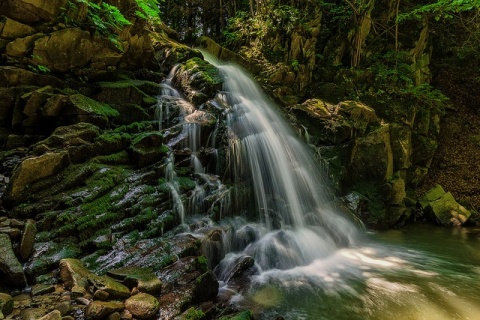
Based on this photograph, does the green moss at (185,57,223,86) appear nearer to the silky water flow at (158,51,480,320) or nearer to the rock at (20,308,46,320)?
the silky water flow at (158,51,480,320)

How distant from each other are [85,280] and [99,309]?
739 mm

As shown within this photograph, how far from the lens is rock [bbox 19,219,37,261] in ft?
13.9

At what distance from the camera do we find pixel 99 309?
3.36m

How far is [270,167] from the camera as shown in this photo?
8812mm

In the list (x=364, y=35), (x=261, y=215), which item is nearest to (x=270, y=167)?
(x=261, y=215)

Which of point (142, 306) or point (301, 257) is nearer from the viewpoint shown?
point (142, 306)

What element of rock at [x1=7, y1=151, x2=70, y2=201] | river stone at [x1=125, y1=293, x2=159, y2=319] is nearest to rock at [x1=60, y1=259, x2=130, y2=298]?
river stone at [x1=125, y1=293, x2=159, y2=319]

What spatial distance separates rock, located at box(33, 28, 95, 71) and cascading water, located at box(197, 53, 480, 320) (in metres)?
4.51

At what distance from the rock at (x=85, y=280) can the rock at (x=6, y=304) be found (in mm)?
659

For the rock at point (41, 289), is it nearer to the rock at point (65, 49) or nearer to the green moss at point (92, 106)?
the green moss at point (92, 106)

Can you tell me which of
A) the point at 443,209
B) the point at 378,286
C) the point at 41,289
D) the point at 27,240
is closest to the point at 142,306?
the point at 41,289

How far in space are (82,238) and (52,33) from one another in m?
5.84

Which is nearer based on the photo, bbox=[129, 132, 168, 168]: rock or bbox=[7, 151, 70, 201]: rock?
bbox=[7, 151, 70, 201]: rock

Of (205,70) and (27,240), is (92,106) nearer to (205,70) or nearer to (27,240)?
(27,240)
